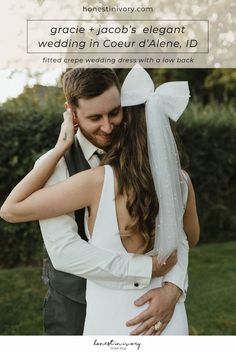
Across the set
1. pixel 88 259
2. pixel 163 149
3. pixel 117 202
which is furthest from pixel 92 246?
pixel 163 149

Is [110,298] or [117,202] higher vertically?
[117,202]

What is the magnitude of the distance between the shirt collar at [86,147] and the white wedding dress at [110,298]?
22 centimetres

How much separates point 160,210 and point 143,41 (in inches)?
31.7

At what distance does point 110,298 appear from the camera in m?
1.92

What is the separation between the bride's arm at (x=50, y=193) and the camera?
1.80 meters

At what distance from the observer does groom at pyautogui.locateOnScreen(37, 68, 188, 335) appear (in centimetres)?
188

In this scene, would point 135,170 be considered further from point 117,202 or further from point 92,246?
point 92,246

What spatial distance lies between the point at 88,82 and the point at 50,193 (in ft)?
1.23

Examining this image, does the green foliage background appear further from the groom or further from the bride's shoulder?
the bride's shoulder

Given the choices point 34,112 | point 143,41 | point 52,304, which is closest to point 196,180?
point 34,112

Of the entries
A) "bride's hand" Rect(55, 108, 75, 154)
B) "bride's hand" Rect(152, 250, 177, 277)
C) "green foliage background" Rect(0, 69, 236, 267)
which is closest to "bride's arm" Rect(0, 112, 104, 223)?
"bride's hand" Rect(55, 108, 75, 154)

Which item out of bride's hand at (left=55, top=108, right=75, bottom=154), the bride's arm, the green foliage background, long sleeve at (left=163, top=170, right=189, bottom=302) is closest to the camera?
the bride's arm

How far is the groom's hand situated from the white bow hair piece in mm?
117

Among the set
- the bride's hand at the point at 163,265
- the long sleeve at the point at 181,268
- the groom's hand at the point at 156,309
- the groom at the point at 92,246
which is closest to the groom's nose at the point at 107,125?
the groom at the point at 92,246
